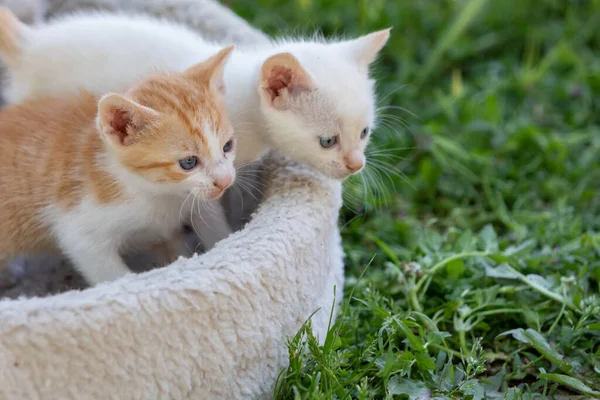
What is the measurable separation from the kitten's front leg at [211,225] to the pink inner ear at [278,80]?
0.98 ft

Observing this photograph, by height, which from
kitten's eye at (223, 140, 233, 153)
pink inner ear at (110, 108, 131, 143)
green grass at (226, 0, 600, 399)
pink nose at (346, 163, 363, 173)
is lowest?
green grass at (226, 0, 600, 399)

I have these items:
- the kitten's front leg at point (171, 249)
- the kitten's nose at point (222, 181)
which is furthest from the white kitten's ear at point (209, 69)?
the kitten's front leg at point (171, 249)

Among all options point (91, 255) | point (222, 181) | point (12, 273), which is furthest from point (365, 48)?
point (12, 273)

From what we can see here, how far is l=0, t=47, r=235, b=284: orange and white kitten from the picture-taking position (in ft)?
4.60

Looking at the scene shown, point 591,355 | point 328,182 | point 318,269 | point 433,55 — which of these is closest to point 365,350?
point 318,269

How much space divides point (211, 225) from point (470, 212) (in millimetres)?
927

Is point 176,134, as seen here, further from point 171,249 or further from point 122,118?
point 171,249

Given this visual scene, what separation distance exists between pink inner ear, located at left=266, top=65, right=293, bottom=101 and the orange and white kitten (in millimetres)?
105

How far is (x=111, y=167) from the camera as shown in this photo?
150 cm

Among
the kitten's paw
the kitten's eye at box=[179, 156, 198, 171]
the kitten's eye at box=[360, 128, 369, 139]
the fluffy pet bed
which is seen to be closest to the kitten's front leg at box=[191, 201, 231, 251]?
the fluffy pet bed

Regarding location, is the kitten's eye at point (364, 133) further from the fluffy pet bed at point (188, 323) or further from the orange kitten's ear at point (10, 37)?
the orange kitten's ear at point (10, 37)

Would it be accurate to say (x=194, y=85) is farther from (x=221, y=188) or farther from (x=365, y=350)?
(x=365, y=350)

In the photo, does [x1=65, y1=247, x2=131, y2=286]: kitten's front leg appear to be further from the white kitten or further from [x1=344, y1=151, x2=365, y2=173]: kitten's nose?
[x1=344, y1=151, x2=365, y2=173]: kitten's nose

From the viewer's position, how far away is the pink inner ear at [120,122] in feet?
4.42
